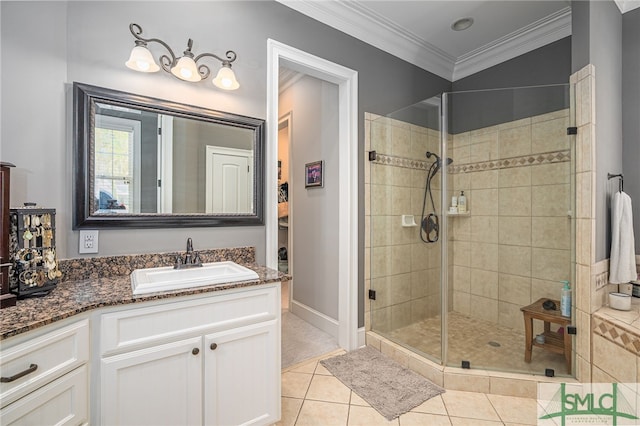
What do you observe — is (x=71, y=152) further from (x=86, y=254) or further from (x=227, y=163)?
(x=227, y=163)

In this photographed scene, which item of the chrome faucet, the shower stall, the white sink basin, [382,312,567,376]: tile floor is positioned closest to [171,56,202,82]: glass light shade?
the chrome faucet

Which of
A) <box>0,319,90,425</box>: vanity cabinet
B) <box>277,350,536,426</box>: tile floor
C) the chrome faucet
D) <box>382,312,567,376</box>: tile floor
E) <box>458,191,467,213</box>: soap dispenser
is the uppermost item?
<box>458,191,467,213</box>: soap dispenser


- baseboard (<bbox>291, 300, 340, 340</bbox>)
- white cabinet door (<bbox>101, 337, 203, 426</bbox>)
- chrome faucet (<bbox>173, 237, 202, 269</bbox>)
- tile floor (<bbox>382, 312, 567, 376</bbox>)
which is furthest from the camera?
baseboard (<bbox>291, 300, 340, 340</bbox>)

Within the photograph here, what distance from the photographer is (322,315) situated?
115 inches

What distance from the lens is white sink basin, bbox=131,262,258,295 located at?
1.30m

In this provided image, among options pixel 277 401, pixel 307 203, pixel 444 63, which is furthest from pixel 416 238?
pixel 444 63

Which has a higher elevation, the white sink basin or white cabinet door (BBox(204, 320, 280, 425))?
the white sink basin

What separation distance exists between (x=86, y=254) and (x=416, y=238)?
234 cm

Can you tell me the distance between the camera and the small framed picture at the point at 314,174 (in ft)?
9.45

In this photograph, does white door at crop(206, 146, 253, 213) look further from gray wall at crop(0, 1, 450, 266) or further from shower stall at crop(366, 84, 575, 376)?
shower stall at crop(366, 84, 575, 376)

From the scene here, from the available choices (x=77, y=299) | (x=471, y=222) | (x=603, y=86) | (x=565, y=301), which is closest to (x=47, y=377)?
(x=77, y=299)

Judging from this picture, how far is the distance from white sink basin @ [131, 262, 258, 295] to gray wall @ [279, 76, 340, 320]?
1216 mm

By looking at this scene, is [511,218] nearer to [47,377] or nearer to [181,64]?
[181,64]

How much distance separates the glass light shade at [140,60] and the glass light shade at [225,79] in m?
0.36
